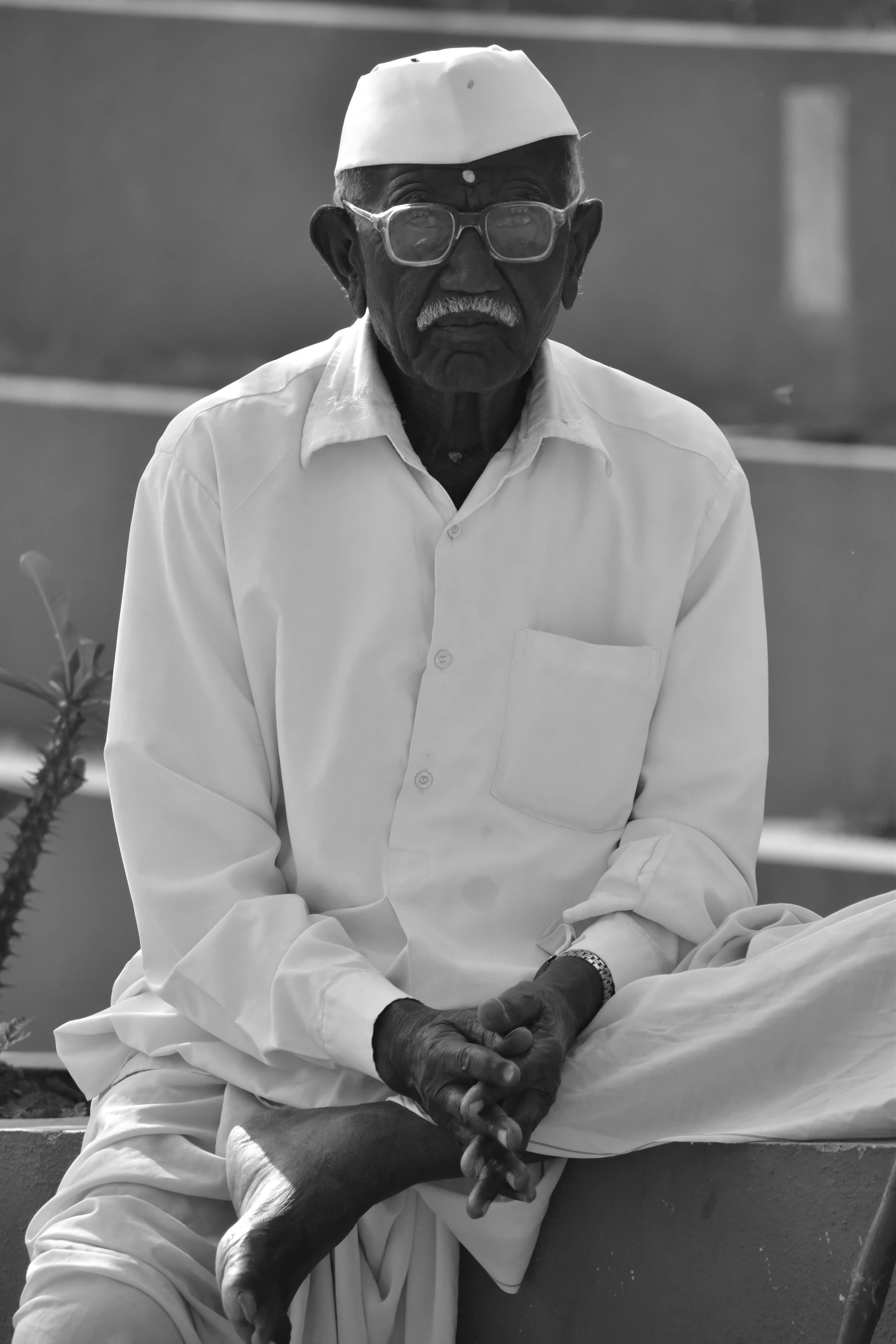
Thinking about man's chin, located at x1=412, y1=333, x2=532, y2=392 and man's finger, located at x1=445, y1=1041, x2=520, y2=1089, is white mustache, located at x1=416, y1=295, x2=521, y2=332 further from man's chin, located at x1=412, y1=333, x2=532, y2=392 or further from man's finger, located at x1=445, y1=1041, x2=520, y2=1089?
man's finger, located at x1=445, y1=1041, x2=520, y2=1089

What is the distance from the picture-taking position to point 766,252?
4.00 metres

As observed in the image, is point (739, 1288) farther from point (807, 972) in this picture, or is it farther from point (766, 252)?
point (766, 252)

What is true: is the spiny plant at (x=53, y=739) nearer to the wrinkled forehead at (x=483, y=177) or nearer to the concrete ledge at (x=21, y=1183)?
the concrete ledge at (x=21, y=1183)

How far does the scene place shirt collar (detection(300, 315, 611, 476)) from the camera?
242 cm

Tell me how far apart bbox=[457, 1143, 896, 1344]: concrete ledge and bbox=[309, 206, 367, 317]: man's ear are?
1.32 m

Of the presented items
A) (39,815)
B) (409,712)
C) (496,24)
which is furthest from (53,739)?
(496,24)

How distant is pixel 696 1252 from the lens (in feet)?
6.20

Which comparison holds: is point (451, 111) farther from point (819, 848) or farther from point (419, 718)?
point (819, 848)

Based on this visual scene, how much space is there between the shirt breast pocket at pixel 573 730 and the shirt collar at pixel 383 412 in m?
0.29

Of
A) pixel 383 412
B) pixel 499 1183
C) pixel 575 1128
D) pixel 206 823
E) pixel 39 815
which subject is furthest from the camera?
pixel 39 815

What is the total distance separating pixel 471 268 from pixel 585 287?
181 cm

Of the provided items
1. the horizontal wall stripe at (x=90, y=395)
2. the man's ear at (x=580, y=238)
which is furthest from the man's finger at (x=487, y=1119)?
the horizontal wall stripe at (x=90, y=395)

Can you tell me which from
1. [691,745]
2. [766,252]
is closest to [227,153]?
[766,252]

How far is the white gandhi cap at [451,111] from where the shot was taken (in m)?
2.33
